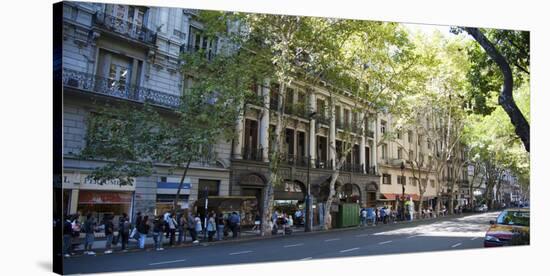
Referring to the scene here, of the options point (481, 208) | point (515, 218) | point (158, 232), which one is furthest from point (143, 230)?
point (481, 208)

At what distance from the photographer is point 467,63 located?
15844 millimetres

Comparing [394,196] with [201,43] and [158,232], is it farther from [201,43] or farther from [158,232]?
[158,232]

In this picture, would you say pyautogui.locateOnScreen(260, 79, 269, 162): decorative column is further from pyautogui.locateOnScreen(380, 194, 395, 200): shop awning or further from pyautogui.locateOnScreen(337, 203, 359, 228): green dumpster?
pyautogui.locateOnScreen(380, 194, 395, 200): shop awning

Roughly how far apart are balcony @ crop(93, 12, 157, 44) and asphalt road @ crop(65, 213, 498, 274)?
5517mm

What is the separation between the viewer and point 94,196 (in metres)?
10.0

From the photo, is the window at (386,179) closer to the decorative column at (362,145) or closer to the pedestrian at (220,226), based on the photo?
the decorative column at (362,145)

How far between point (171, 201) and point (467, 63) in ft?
38.6

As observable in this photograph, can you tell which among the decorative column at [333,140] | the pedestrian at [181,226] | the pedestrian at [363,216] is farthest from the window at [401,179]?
the pedestrian at [181,226]

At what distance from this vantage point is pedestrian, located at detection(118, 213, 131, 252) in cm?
1015

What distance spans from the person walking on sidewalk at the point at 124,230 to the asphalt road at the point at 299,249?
295 mm

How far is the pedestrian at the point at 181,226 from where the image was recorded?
38.9ft

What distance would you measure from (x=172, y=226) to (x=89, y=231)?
8.82 ft

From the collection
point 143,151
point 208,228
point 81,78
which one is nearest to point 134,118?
point 143,151

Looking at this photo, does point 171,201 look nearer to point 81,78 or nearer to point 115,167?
point 115,167
